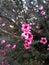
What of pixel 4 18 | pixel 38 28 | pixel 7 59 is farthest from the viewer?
pixel 4 18

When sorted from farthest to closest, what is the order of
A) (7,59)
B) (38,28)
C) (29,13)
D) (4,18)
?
(4,18)
(29,13)
(38,28)
(7,59)

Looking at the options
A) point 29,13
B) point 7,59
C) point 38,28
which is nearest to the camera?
point 7,59

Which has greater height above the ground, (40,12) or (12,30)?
(40,12)

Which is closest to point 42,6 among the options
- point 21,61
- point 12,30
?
point 12,30

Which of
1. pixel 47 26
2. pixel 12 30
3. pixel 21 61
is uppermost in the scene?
pixel 47 26

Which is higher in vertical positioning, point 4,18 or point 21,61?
point 4,18

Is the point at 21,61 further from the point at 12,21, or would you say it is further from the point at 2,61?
the point at 12,21

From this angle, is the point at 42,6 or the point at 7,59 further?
the point at 42,6

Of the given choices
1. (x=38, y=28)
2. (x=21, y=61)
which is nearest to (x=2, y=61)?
(x=21, y=61)

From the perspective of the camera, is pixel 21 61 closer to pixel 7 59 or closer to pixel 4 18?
pixel 7 59
